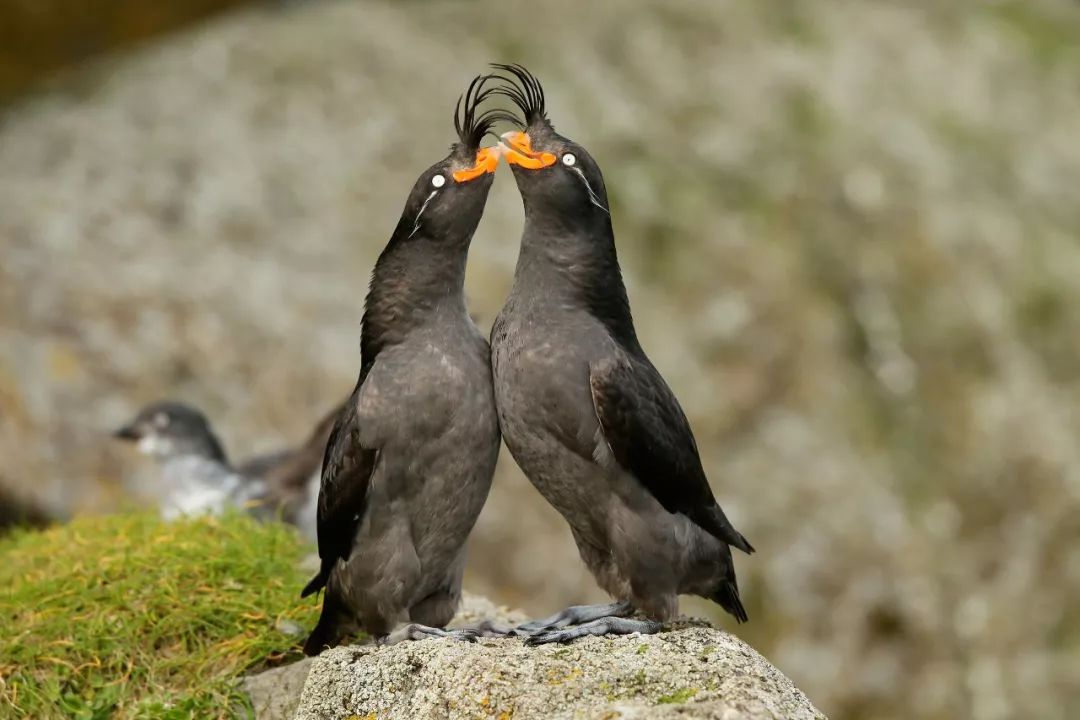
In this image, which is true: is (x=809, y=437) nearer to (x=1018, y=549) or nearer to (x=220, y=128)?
(x=1018, y=549)

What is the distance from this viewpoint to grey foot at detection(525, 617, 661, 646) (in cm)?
413

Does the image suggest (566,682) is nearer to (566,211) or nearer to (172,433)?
(566,211)

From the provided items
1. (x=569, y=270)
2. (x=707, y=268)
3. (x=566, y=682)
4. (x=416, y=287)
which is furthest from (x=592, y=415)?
(x=707, y=268)

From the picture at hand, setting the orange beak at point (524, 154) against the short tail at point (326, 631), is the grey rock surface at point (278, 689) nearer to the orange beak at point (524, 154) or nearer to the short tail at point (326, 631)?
the short tail at point (326, 631)

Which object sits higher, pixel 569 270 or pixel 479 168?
pixel 479 168

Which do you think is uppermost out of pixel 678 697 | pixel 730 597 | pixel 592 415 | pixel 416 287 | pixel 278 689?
pixel 416 287

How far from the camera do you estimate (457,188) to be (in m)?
4.48

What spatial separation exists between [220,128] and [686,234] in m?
4.06

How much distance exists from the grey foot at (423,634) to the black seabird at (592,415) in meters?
0.22

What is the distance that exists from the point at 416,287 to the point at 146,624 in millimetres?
1830

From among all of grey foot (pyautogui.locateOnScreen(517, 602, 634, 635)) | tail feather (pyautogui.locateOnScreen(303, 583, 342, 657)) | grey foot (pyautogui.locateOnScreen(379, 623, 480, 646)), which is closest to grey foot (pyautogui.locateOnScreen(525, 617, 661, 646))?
grey foot (pyautogui.locateOnScreen(517, 602, 634, 635))

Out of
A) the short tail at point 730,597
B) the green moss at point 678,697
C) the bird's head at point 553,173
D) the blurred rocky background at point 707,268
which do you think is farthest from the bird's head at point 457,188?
the blurred rocky background at point 707,268

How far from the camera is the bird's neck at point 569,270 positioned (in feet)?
14.6

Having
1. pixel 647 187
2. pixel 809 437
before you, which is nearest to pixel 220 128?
pixel 647 187
